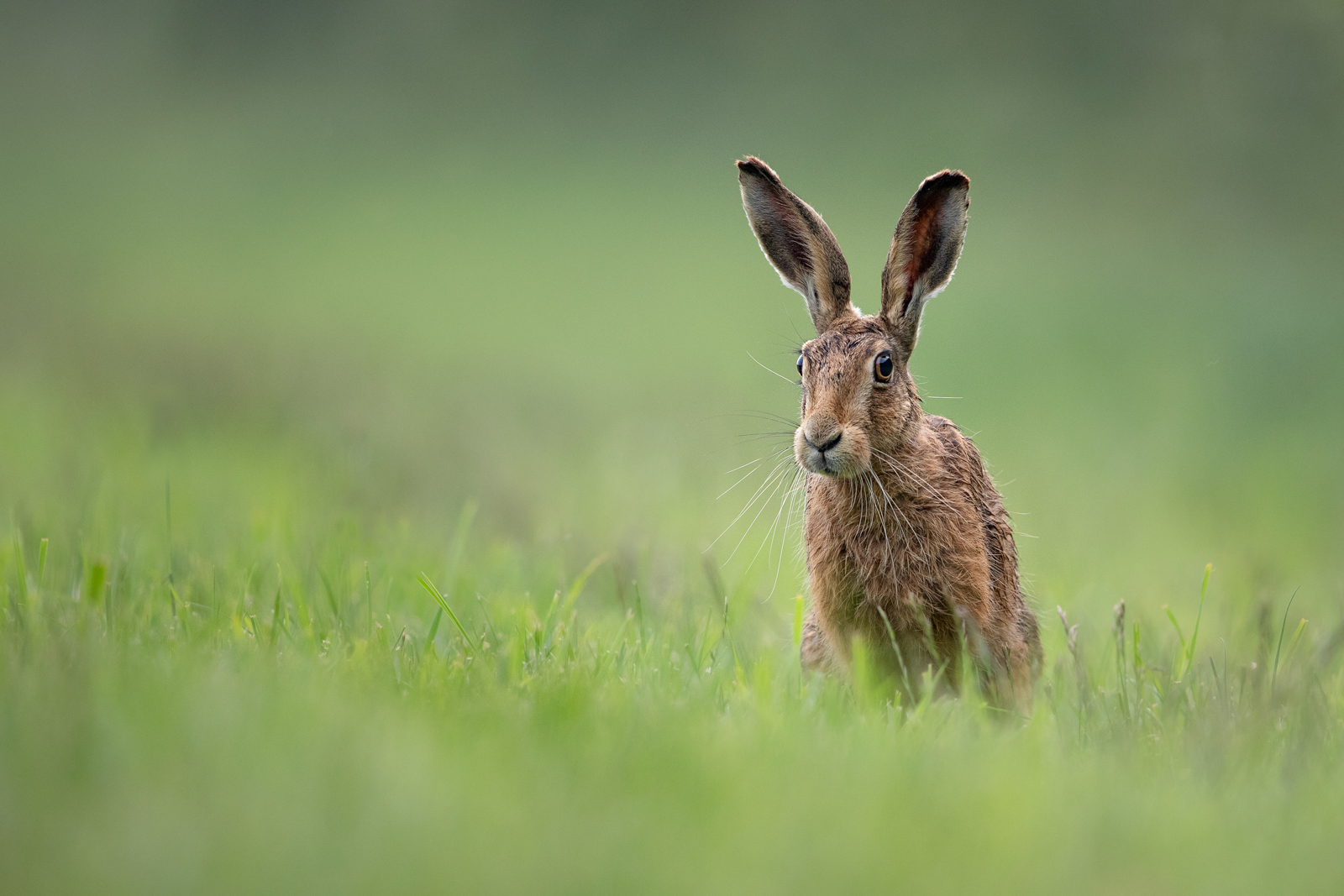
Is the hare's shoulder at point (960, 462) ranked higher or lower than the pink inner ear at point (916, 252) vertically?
lower

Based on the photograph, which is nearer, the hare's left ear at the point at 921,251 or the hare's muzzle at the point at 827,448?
the hare's muzzle at the point at 827,448

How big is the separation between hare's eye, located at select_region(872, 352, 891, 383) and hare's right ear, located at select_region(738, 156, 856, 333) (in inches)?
16.3

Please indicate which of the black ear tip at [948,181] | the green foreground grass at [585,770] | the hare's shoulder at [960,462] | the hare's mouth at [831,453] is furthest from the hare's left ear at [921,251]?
the green foreground grass at [585,770]

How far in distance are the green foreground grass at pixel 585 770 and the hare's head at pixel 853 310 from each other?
952 millimetres

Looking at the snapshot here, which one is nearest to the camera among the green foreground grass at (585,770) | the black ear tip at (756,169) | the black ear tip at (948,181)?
the green foreground grass at (585,770)

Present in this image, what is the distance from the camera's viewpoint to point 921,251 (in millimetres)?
4941

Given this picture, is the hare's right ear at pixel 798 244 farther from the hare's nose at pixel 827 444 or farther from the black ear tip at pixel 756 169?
the hare's nose at pixel 827 444

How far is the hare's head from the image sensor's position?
4559 millimetres

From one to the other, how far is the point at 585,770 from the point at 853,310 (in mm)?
2829

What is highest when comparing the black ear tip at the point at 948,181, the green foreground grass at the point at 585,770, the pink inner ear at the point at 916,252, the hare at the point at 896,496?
the black ear tip at the point at 948,181

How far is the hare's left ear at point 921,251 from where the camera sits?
4.81 m

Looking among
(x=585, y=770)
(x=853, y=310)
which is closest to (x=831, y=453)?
(x=853, y=310)

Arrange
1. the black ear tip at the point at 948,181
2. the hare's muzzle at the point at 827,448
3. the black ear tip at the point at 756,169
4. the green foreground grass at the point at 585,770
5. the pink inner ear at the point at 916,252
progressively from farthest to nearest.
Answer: the black ear tip at the point at 756,169 → the pink inner ear at the point at 916,252 → the black ear tip at the point at 948,181 → the hare's muzzle at the point at 827,448 → the green foreground grass at the point at 585,770

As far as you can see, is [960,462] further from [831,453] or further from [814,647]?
[814,647]
